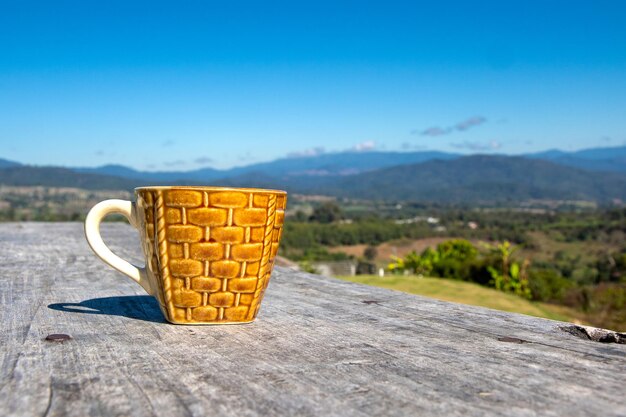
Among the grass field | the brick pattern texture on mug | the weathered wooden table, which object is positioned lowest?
the grass field

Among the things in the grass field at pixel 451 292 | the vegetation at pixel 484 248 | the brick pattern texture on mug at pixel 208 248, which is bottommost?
the vegetation at pixel 484 248

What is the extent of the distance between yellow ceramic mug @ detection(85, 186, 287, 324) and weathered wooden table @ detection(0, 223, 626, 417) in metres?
0.04

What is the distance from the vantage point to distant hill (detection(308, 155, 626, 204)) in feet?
420

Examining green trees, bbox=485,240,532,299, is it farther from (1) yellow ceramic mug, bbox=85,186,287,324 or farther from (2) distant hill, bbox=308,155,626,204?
(2) distant hill, bbox=308,155,626,204

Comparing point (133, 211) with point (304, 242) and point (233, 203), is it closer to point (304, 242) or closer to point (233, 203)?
point (233, 203)

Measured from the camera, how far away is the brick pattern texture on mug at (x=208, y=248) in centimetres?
99

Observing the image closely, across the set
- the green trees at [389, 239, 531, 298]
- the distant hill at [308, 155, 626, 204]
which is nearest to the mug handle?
the green trees at [389, 239, 531, 298]

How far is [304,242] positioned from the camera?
3788 cm

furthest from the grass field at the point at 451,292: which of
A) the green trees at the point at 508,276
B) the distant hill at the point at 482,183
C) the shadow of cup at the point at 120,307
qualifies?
the distant hill at the point at 482,183

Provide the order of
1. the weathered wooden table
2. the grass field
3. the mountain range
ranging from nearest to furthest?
1. the weathered wooden table
2. the grass field
3. the mountain range

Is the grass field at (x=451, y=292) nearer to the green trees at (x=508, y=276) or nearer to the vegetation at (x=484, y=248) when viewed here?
the vegetation at (x=484, y=248)

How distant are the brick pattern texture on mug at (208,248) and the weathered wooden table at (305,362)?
0.04m

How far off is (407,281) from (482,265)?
6556mm

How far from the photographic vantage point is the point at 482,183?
14275 cm
